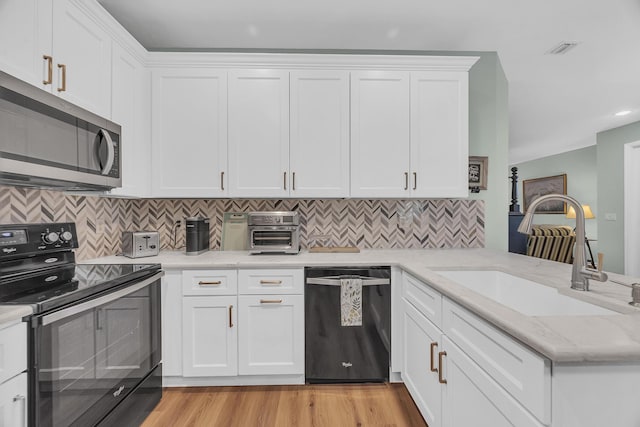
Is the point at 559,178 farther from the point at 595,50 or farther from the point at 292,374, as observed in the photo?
the point at 292,374

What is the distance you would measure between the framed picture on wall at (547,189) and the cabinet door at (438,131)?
572cm

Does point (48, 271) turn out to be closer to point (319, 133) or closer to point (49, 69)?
point (49, 69)

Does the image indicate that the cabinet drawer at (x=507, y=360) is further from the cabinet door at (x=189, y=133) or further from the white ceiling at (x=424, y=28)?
the white ceiling at (x=424, y=28)

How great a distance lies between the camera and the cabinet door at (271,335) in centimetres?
200

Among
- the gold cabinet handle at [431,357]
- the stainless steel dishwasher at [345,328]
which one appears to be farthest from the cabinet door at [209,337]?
the gold cabinet handle at [431,357]

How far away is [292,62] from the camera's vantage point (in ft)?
7.39

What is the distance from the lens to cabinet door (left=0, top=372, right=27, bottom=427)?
3.15ft

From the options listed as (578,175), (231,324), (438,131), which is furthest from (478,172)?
(578,175)

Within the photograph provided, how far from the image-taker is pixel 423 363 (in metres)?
1.62

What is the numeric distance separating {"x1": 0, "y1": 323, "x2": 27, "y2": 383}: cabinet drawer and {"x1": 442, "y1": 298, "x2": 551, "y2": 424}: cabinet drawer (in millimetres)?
1524

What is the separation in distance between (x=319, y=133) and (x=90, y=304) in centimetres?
169

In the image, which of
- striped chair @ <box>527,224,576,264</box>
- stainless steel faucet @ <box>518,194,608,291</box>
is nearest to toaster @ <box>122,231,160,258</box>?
stainless steel faucet @ <box>518,194,608,291</box>

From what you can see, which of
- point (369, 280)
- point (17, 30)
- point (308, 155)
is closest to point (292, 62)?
point (308, 155)

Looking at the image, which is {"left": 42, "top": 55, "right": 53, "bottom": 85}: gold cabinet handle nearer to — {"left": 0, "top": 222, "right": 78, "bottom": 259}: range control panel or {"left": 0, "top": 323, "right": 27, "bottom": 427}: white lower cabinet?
{"left": 0, "top": 222, "right": 78, "bottom": 259}: range control panel
